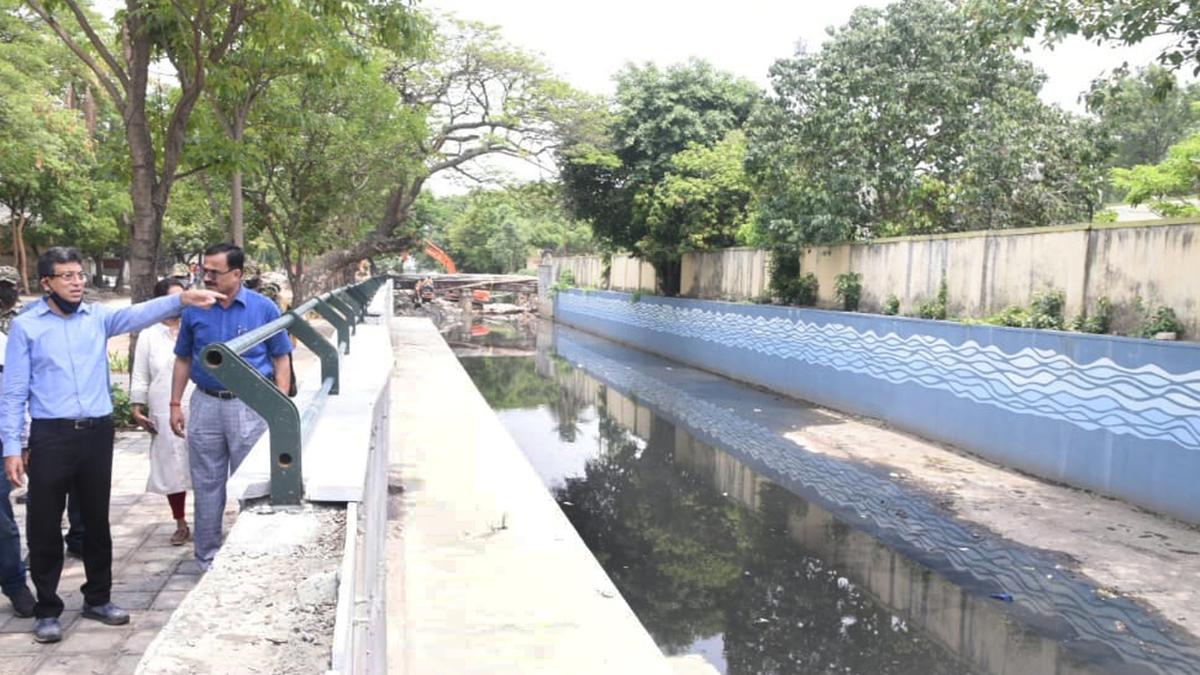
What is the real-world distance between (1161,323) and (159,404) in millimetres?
8477

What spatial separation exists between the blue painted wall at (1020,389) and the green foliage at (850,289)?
1.55ft

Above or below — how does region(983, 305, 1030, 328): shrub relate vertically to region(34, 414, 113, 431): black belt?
above

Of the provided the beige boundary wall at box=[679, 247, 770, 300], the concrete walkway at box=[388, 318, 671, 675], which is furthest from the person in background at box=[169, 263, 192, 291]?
the beige boundary wall at box=[679, 247, 770, 300]

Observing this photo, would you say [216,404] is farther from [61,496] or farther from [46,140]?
[46,140]

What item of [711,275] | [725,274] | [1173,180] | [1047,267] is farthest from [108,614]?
[1173,180]

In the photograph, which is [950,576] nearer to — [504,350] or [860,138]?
[860,138]

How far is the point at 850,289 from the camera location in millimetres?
14523

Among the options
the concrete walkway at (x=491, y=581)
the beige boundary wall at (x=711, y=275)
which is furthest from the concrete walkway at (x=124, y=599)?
the beige boundary wall at (x=711, y=275)

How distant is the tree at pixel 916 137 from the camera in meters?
13.8

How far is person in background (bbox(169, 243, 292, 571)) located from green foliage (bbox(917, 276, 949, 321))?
9.71 metres

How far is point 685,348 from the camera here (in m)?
21.5

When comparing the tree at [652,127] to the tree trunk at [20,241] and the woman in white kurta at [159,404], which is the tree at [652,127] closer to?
the woman in white kurta at [159,404]

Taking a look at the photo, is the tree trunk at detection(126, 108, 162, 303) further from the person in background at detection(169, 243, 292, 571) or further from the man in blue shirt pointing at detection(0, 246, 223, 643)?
the man in blue shirt pointing at detection(0, 246, 223, 643)

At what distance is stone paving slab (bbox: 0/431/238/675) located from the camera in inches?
147
